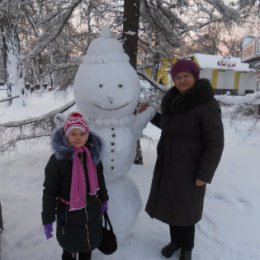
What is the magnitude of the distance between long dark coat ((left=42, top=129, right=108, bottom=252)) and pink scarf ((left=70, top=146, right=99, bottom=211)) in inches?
1.8

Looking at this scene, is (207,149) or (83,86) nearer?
(207,149)

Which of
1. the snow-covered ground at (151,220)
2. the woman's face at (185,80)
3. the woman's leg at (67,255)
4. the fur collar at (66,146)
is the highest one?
the woman's face at (185,80)

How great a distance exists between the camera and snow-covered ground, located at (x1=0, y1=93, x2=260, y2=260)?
127 inches

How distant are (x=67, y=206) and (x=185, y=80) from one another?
135 cm

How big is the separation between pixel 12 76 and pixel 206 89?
41.6ft

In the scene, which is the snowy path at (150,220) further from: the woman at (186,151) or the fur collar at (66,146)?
the fur collar at (66,146)

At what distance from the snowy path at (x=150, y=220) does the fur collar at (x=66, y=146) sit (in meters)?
1.17

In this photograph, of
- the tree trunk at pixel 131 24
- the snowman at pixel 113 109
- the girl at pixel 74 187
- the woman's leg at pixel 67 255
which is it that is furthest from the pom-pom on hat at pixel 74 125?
the tree trunk at pixel 131 24

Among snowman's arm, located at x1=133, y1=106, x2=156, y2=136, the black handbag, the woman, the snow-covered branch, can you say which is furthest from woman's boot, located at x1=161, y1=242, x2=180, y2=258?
the snow-covered branch

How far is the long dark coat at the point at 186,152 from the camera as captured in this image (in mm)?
2656

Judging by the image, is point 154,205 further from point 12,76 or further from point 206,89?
point 12,76

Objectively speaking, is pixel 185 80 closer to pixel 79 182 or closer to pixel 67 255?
pixel 79 182

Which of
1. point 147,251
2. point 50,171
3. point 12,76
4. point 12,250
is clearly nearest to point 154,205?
point 147,251

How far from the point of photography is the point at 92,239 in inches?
101
